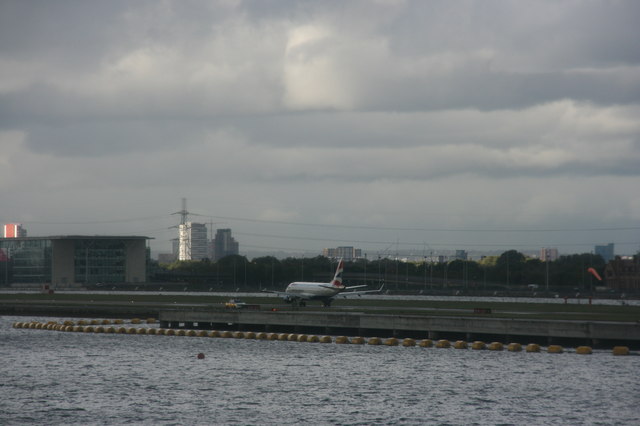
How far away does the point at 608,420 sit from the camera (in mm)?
59719

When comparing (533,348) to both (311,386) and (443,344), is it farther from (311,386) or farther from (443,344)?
(311,386)

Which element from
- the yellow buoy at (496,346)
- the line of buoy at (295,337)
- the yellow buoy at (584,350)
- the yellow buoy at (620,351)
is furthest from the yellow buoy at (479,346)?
the yellow buoy at (620,351)

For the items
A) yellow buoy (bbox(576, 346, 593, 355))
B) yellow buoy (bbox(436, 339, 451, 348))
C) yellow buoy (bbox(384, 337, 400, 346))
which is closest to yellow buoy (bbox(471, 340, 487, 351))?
yellow buoy (bbox(436, 339, 451, 348))

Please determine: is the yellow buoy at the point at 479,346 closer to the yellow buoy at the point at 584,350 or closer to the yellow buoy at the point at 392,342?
the yellow buoy at the point at 392,342

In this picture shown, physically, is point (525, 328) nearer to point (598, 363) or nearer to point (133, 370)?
point (598, 363)

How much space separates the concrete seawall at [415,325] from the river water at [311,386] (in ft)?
8.54

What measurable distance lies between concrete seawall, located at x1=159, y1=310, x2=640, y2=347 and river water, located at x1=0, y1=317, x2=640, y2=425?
2.60 m

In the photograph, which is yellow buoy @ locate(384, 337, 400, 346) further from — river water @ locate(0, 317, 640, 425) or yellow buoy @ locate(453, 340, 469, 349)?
yellow buoy @ locate(453, 340, 469, 349)

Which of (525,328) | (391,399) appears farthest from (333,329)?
(391,399)

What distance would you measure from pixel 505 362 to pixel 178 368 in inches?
1217

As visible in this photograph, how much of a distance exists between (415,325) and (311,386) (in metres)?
32.3

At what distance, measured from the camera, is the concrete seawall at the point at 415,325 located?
3644 inches

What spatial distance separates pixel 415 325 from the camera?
10488cm

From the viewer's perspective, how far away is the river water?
62.0m
